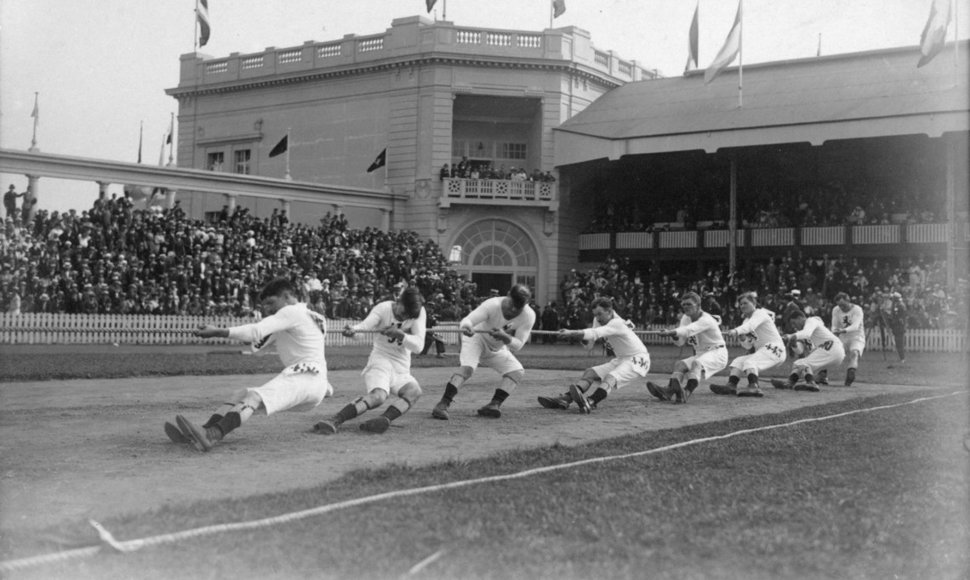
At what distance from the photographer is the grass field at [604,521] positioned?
4.93 m

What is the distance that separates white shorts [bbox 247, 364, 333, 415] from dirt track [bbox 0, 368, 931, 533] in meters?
0.37

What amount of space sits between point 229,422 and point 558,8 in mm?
35918

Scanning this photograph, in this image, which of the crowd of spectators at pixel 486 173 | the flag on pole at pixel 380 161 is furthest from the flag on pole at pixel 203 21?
the crowd of spectators at pixel 486 173

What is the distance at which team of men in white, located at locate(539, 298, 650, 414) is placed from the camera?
12.6 meters

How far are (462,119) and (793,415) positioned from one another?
33420 mm

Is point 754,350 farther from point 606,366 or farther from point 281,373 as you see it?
point 281,373

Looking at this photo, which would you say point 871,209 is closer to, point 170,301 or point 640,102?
point 640,102

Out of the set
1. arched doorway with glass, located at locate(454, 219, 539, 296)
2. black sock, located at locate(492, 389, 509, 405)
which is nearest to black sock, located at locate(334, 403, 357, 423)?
black sock, located at locate(492, 389, 509, 405)

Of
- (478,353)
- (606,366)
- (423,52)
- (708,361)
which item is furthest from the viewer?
(423,52)

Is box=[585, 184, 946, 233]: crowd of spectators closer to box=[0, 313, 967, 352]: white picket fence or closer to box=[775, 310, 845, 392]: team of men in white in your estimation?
box=[0, 313, 967, 352]: white picket fence

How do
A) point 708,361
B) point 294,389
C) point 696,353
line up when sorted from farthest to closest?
point 696,353 → point 708,361 → point 294,389

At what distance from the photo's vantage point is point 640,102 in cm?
4209

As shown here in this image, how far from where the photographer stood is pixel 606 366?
13.4m

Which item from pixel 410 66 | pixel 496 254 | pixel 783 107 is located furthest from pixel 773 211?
pixel 410 66
